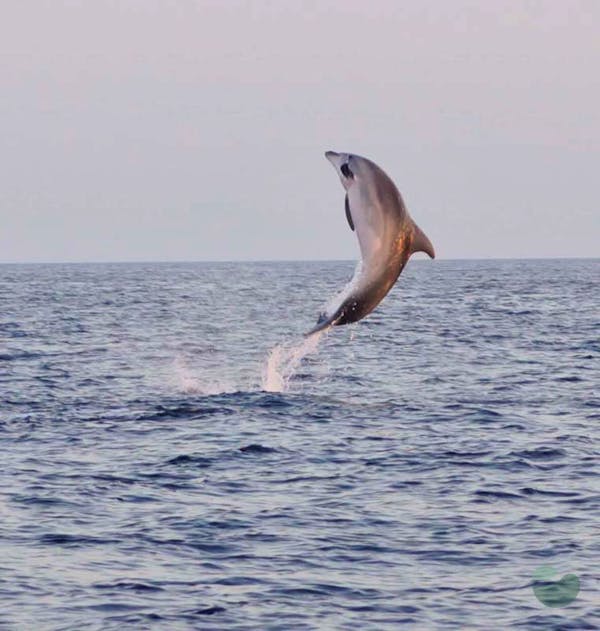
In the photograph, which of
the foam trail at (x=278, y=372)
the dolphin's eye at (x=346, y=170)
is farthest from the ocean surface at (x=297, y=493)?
the dolphin's eye at (x=346, y=170)

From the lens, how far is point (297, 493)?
70.6 feet

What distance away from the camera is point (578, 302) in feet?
315

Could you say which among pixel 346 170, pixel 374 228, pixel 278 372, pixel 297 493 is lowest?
pixel 297 493

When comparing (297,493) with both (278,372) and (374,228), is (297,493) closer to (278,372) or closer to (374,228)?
(374,228)

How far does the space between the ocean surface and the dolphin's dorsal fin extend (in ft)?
9.66

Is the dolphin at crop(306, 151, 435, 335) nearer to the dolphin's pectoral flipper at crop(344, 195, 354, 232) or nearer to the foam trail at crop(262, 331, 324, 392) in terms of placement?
the dolphin's pectoral flipper at crop(344, 195, 354, 232)

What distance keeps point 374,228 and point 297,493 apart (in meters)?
5.87

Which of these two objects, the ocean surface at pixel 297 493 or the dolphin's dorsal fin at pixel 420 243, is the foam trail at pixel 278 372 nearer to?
the ocean surface at pixel 297 493

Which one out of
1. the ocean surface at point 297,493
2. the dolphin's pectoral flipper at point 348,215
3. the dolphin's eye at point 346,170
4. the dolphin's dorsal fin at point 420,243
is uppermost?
the dolphin's eye at point 346,170

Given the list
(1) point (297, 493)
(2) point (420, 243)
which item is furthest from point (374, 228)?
(1) point (297, 493)

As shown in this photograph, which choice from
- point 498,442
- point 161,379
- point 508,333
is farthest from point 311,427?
point 508,333

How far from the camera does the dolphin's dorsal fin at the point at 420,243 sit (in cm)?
1717

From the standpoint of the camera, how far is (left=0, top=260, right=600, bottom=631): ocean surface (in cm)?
1593

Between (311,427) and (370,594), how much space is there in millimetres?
12219
